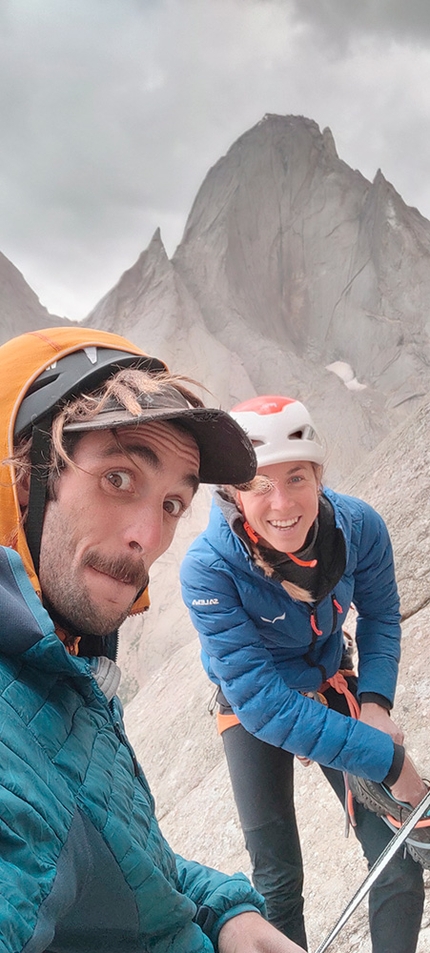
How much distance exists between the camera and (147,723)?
20.0 ft

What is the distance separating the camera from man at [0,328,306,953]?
2.60 feet

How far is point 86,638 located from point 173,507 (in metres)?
0.32

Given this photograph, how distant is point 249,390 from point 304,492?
2047 centimetres

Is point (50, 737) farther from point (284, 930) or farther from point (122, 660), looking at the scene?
point (122, 660)

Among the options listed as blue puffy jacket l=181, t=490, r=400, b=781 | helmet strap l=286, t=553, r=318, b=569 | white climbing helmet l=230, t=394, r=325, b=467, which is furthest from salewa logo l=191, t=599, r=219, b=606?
white climbing helmet l=230, t=394, r=325, b=467

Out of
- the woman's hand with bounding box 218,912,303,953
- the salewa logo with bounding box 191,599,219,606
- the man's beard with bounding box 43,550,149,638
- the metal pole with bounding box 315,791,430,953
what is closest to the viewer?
the man's beard with bounding box 43,550,149,638

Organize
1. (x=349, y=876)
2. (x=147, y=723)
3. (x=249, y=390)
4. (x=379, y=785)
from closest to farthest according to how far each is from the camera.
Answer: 1. (x=379, y=785)
2. (x=349, y=876)
3. (x=147, y=723)
4. (x=249, y=390)

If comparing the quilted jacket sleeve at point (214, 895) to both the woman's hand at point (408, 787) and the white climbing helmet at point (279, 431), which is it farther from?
the white climbing helmet at point (279, 431)

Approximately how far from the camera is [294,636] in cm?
215

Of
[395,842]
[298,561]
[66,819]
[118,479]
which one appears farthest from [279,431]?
[66,819]

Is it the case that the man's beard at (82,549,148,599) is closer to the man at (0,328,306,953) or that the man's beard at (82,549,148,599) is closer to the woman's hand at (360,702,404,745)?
the man at (0,328,306,953)

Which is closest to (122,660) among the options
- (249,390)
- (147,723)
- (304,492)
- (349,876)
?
(249,390)

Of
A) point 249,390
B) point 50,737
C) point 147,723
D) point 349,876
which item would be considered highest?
point 249,390

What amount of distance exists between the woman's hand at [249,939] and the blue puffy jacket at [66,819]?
9cm
